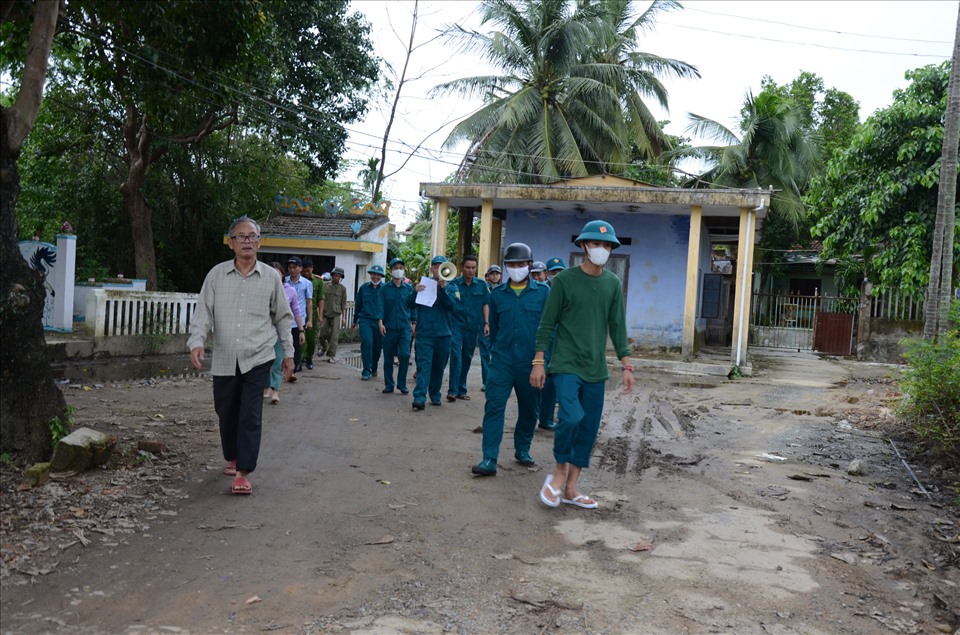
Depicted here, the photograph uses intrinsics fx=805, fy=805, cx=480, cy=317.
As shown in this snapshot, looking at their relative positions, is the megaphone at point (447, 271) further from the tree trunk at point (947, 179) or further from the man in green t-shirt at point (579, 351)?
the tree trunk at point (947, 179)

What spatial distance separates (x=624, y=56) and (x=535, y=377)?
986 inches

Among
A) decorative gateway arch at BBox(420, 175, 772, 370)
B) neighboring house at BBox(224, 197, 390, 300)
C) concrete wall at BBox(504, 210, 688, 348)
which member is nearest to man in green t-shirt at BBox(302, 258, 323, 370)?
decorative gateway arch at BBox(420, 175, 772, 370)

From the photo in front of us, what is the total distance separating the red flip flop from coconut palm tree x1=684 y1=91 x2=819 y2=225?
24.2 m

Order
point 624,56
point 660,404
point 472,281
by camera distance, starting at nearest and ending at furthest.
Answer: point 472,281
point 660,404
point 624,56

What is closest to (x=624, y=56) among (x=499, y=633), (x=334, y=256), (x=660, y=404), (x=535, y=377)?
(x=334, y=256)

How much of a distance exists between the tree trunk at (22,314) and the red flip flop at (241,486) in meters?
1.31

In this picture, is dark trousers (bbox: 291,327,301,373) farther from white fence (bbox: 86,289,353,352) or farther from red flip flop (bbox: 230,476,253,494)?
red flip flop (bbox: 230,476,253,494)

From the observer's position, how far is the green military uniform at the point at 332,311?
14023 millimetres

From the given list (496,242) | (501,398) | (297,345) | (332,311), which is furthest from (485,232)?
(501,398)

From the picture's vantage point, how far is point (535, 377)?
5664 mm

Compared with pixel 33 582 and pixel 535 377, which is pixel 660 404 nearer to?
pixel 535 377

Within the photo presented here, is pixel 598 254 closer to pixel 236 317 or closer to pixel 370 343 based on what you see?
pixel 236 317

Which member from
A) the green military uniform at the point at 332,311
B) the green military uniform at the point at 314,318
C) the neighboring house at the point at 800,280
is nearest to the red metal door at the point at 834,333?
the neighboring house at the point at 800,280

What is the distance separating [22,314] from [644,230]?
1567 centimetres
